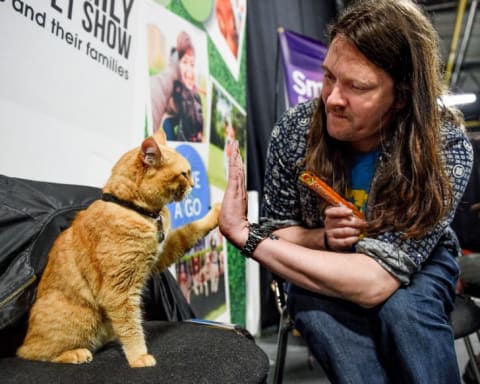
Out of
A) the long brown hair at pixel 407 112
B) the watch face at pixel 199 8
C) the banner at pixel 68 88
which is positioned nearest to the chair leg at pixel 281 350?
the long brown hair at pixel 407 112

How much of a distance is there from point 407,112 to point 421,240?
10.7 inches

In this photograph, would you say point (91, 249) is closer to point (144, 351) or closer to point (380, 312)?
point (144, 351)

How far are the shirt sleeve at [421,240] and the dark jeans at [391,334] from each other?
0.15 feet

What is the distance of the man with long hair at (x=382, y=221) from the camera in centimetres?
79

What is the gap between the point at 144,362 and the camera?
0.67m

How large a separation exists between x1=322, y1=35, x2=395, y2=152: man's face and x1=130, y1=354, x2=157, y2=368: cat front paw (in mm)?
572

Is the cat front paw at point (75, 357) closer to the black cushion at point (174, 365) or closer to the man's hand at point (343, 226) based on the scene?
the black cushion at point (174, 365)

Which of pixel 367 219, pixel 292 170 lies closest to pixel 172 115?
pixel 292 170

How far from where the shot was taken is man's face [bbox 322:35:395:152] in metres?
0.86

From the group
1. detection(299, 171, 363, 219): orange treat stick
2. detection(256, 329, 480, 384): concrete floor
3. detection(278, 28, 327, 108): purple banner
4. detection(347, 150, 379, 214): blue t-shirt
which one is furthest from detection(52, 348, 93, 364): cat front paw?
detection(278, 28, 327, 108): purple banner

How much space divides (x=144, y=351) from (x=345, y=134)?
0.58 metres

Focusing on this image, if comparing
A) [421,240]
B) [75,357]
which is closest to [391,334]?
[421,240]

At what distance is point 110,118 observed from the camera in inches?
47.6

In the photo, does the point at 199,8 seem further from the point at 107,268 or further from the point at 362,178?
the point at 107,268
